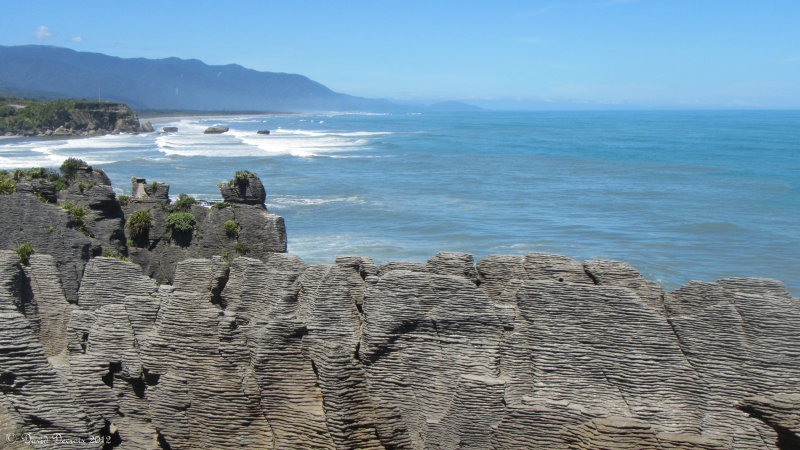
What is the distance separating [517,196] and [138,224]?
42668 millimetres

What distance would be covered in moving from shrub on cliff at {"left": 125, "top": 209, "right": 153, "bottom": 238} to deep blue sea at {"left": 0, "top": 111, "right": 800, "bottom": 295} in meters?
13.0

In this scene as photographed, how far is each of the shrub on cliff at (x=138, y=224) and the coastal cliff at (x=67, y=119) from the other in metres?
121

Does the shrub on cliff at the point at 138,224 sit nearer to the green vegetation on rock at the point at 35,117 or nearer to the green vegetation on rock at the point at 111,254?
the green vegetation on rock at the point at 111,254

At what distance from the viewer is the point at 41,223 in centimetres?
1647

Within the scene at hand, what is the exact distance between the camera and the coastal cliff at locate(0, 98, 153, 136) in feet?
416

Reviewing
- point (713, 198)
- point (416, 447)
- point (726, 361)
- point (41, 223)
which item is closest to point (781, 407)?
point (726, 361)

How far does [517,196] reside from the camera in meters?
58.8

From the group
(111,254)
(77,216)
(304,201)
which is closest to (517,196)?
(304,201)

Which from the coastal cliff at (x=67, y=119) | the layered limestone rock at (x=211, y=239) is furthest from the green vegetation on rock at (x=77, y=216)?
the coastal cliff at (x=67, y=119)

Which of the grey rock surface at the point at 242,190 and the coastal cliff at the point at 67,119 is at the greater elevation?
the grey rock surface at the point at 242,190

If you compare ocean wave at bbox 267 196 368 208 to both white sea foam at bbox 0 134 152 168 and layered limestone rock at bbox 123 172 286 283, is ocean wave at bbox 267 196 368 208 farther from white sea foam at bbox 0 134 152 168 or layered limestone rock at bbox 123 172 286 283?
white sea foam at bbox 0 134 152 168

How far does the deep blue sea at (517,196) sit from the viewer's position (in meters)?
37.5

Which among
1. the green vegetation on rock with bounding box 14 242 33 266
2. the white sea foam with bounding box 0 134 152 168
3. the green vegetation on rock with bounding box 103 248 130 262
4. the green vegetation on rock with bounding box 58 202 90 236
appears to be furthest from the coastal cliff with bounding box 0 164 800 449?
the white sea foam with bounding box 0 134 152 168

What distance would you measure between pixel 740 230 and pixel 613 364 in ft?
126
